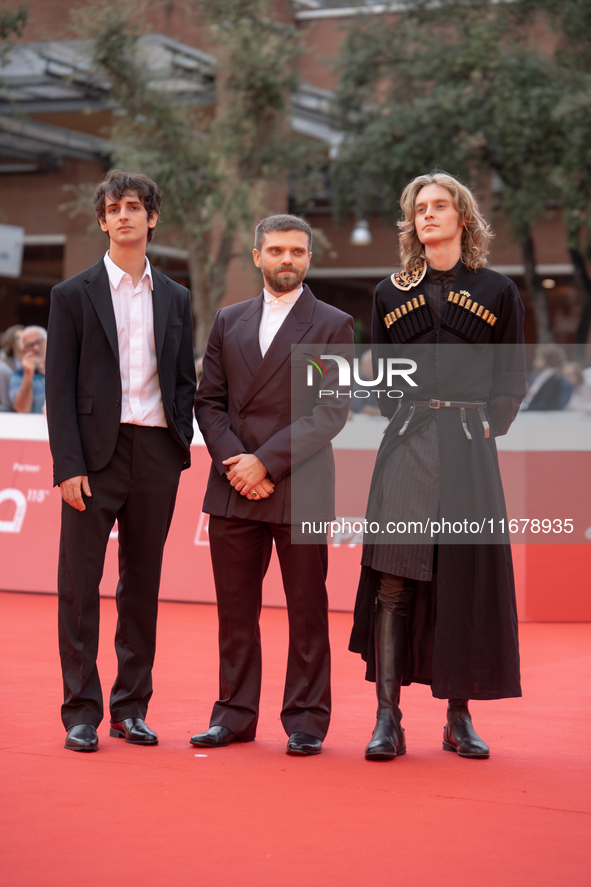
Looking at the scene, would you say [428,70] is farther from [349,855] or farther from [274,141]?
[349,855]

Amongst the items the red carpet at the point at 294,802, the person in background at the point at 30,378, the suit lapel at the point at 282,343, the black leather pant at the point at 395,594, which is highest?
the person in background at the point at 30,378

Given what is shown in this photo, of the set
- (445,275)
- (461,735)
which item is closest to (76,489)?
(445,275)

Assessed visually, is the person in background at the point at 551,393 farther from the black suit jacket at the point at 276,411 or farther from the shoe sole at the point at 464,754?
the shoe sole at the point at 464,754

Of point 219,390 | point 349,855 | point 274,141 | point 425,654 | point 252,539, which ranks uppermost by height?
point 274,141

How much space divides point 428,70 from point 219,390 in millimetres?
15260

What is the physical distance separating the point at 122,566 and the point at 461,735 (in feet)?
Result: 4.82

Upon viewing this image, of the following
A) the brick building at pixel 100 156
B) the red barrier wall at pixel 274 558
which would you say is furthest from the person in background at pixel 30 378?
the brick building at pixel 100 156

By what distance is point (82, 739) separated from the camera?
12.5ft

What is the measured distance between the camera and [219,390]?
4.14 metres

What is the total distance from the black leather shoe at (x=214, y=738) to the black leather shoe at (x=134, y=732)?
0.54 ft

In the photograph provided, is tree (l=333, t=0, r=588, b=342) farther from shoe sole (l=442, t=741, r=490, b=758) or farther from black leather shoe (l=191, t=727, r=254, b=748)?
black leather shoe (l=191, t=727, r=254, b=748)

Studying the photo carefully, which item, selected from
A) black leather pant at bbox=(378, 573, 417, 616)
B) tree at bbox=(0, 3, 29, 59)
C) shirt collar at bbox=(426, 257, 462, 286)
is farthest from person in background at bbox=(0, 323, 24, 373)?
tree at bbox=(0, 3, 29, 59)

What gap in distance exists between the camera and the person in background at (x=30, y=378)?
356 inches

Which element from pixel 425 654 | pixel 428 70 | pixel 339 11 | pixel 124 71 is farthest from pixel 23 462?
pixel 339 11
